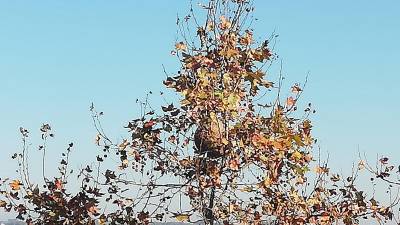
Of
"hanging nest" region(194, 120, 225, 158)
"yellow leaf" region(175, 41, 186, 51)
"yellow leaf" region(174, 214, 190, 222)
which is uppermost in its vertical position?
"yellow leaf" region(175, 41, 186, 51)

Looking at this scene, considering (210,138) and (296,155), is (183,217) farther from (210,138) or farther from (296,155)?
(296,155)

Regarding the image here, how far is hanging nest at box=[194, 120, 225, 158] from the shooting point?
8500 mm

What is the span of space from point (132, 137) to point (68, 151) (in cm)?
159

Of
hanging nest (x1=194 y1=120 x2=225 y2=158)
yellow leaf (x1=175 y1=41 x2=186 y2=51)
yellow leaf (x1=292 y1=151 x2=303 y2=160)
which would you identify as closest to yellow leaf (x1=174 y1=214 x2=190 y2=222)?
hanging nest (x1=194 y1=120 x2=225 y2=158)

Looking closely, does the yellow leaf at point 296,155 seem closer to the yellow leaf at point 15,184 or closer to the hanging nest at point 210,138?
the hanging nest at point 210,138

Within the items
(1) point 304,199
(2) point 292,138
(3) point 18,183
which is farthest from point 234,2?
(3) point 18,183

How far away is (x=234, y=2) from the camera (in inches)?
369

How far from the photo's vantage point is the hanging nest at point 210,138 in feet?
27.9

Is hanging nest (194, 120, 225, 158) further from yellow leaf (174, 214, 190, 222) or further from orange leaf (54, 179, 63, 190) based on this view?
orange leaf (54, 179, 63, 190)

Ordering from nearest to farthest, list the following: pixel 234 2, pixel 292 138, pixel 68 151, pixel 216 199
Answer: pixel 292 138 < pixel 216 199 < pixel 234 2 < pixel 68 151

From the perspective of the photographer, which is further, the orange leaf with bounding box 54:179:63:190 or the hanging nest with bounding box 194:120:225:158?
the orange leaf with bounding box 54:179:63:190

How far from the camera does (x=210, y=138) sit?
28.0 ft

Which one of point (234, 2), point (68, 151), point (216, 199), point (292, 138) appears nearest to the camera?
point (292, 138)

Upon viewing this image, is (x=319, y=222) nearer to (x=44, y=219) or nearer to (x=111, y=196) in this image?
(x=111, y=196)
